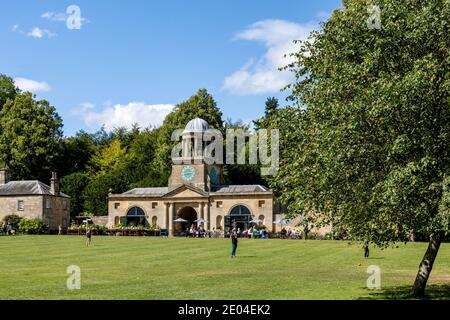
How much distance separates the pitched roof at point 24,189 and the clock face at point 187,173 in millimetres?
15492

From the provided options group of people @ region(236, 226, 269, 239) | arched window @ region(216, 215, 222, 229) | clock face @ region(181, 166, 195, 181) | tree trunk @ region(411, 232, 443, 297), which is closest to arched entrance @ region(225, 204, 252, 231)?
arched window @ region(216, 215, 222, 229)

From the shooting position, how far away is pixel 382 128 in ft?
53.8

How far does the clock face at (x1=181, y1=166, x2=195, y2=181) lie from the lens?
247 feet

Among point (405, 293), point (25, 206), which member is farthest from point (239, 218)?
point (405, 293)

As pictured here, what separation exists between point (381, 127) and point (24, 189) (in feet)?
200

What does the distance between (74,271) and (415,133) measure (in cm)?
1387

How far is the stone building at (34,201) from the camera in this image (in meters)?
69.8

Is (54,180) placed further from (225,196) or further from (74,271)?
(74,271)

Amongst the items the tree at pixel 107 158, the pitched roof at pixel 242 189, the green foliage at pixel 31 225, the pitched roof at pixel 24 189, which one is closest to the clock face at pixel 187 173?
the pitched roof at pixel 242 189

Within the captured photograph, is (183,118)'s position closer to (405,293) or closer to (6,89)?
(6,89)

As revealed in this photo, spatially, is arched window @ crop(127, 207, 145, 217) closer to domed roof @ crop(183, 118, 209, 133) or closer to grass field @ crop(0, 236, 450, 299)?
domed roof @ crop(183, 118, 209, 133)

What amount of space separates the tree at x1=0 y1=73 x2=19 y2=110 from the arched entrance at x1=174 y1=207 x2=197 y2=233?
113ft

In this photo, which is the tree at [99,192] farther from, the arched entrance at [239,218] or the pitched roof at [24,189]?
the arched entrance at [239,218]

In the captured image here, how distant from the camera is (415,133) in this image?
16016 millimetres
